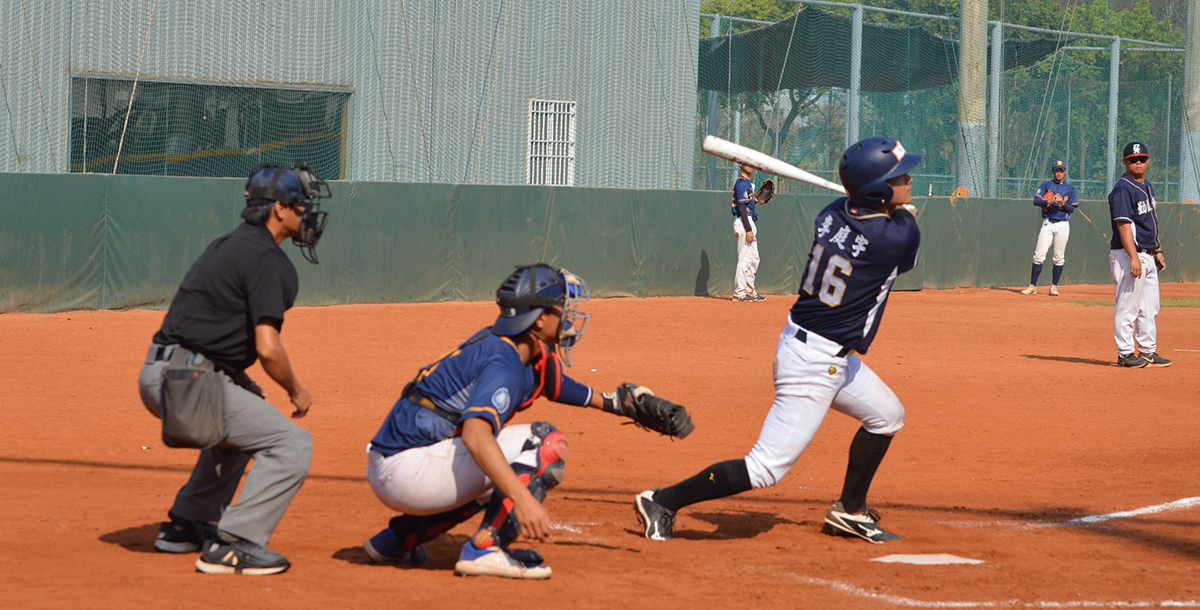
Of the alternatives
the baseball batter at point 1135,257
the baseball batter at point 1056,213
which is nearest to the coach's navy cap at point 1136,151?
the baseball batter at point 1135,257

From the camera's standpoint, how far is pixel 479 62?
22.9m

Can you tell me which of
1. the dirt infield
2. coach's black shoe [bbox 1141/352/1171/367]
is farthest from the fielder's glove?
coach's black shoe [bbox 1141/352/1171/367]

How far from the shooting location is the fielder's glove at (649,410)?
5.20m

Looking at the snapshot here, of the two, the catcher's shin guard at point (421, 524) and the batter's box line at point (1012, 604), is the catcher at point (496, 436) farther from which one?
the batter's box line at point (1012, 604)

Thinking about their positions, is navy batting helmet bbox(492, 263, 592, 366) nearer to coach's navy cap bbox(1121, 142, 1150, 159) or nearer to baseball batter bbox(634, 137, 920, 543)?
baseball batter bbox(634, 137, 920, 543)

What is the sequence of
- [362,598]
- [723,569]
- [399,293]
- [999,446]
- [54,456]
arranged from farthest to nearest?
[399,293], [999,446], [54,456], [723,569], [362,598]

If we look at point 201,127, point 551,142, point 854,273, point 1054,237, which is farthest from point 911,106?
point 854,273

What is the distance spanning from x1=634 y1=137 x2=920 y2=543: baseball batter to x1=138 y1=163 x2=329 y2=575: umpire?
190 cm

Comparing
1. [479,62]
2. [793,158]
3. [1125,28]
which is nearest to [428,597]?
[479,62]

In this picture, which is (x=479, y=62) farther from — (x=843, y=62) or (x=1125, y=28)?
(x=1125, y=28)

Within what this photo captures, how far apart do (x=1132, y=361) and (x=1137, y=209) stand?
1.71 m

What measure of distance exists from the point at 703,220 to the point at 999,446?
13322 mm

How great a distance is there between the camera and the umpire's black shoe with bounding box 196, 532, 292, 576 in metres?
4.64

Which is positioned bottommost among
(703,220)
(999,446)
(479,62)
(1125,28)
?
(999,446)
